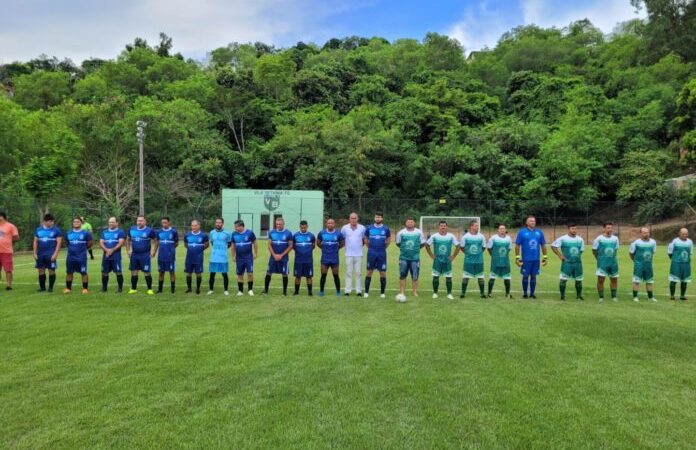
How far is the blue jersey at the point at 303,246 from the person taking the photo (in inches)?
453

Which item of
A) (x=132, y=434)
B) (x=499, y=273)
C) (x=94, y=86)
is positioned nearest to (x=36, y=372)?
(x=132, y=434)

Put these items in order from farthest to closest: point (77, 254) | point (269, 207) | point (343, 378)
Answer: point (269, 207) → point (77, 254) → point (343, 378)

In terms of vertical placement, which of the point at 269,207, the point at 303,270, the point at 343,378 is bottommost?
the point at 343,378

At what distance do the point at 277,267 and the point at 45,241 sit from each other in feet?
17.9

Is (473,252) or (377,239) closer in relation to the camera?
(377,239)

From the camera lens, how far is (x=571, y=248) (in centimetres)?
1145

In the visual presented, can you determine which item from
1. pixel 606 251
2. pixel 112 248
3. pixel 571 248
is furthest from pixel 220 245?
pixel 606 251

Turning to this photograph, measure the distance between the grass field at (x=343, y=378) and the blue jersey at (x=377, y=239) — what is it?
2.40 m

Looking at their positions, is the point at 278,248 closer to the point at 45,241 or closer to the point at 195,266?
the point at 195,266

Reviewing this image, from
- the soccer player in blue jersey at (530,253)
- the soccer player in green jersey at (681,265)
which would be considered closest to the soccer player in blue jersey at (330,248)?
the soccer player in blue jersey at (530,253)

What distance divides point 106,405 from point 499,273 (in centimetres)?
927

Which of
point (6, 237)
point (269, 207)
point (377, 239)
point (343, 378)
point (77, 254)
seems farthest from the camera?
point (269, 207)

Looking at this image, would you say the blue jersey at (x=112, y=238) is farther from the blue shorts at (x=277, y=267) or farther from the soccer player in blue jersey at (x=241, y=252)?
the blue shorts at (x=277, y=267)

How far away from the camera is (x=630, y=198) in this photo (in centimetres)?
4125
